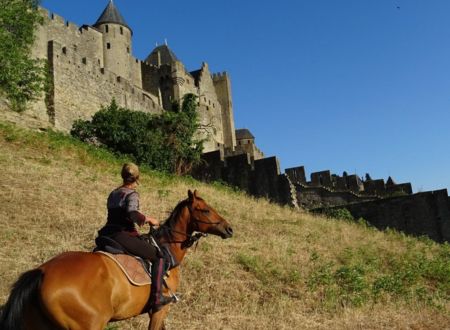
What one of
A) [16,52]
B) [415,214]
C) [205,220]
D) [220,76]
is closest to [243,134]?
[220,76]

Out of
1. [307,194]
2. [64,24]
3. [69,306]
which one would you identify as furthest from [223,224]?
[64,24]

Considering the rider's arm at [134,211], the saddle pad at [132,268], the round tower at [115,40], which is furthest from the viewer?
the round tower at [115,40]

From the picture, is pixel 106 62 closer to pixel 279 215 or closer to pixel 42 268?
pixel 279 215

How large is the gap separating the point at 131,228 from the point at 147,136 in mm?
21002

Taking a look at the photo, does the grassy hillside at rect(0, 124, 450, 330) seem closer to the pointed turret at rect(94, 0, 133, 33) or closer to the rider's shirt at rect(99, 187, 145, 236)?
the rider's shirt at rect(99, 187, 145, 236)

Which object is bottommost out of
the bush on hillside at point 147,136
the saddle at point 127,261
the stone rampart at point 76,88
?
the saddle at point 127,261

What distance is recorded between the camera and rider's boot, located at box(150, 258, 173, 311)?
6.25 m

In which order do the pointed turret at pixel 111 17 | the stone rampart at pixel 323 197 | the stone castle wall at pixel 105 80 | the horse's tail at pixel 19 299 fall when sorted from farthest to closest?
the pointed turret at pixel 111 17
the stone castle wall at pixel 105 80
the stone rampart at pixel 323 197
the horse's tail at pixel 19 299

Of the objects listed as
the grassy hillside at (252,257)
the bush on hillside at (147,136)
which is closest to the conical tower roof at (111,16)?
the bush on hillside at (147,136)

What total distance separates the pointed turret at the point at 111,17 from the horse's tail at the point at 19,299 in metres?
49.7

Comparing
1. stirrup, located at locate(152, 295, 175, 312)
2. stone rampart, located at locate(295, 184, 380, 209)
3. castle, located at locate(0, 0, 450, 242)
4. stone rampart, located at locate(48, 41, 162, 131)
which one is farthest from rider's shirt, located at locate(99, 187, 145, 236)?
stone rampart, located at locate(295, 184, 380, 209)

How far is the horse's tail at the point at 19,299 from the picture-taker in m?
5.20

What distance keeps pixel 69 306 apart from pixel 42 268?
462mm

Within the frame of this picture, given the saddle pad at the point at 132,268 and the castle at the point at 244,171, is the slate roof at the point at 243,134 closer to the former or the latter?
the castle at the point at 244,171
